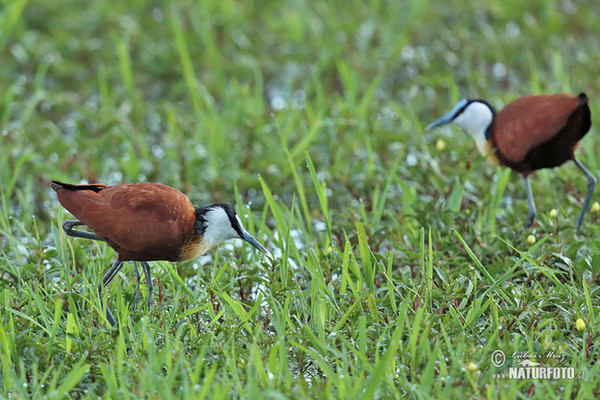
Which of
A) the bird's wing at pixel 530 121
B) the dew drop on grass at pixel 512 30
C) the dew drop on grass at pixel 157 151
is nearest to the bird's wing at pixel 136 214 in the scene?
the bird's wing at pixel 530 121

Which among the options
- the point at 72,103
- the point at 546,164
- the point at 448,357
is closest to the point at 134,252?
the point at 448,357

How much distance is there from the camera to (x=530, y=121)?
386cm

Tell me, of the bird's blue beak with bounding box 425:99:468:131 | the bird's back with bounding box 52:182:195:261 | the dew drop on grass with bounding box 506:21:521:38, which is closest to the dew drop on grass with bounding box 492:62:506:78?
the dew drop on grass with bounding box 506:21:521:38

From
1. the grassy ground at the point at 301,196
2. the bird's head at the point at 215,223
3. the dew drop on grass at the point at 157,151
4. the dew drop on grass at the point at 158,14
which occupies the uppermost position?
the dew drop on grass at the point at 158,14

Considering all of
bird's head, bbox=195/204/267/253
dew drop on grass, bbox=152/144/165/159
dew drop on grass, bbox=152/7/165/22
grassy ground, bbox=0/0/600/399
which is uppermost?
dew drop on grass, bbox=152/7/165/22

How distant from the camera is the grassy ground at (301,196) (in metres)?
2.88

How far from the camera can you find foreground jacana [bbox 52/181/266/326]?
121 inches

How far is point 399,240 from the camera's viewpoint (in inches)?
153

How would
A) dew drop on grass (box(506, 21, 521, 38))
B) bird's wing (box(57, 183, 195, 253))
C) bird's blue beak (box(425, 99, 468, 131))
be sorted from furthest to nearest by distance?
dew drop on grass (box(506, 21, 521, 38)), bird's blue beak (box(425, 99, 468, 131)), bird's wing (box(57, 183, 195, 253))

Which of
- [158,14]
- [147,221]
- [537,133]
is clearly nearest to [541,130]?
[537,133]

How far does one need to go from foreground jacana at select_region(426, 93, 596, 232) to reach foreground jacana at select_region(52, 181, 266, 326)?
1456 mm

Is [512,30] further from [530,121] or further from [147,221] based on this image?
[147,221]

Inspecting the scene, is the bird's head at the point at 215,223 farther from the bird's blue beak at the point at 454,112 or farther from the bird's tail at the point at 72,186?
the bird's blue beak at the point at 454,112

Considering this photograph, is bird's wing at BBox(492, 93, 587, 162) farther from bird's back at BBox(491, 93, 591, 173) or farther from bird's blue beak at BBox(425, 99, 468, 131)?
bird's blue beak at BBox(425, 99, 468, 131)
